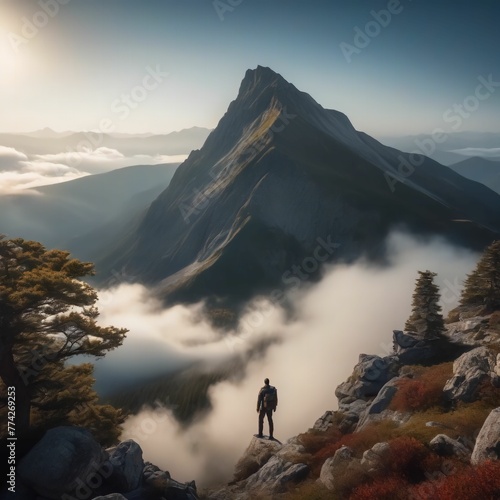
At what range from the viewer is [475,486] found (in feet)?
36.7

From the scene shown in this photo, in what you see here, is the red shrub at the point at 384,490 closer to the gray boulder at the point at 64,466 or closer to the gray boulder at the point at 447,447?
the gray boulder at the point at 447,447

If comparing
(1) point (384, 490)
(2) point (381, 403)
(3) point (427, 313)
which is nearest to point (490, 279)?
(3) point (427, 313)

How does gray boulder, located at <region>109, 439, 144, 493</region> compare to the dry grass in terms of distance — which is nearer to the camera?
the dry grass

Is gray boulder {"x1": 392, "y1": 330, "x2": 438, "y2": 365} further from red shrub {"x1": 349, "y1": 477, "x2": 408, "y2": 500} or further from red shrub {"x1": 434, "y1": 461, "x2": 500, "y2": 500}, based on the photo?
red shrub {"x1": 434, "y1": 461, "x2": 500, "y2": 500}

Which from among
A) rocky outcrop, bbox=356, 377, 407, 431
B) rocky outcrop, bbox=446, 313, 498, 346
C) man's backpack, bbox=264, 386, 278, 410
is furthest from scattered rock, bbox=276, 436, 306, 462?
rocky outcrop, bbox=446, 313, 498, 346

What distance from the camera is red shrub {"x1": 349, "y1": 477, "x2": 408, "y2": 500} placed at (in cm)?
1292

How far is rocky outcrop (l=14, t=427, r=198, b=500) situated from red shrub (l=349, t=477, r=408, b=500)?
35.1 ft

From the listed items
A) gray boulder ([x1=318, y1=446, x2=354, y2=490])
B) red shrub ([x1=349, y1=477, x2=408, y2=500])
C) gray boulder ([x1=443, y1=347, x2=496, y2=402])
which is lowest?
gray boulder ([x1=318, y1=446, x2=354, y2=490])

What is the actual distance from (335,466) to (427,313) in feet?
64.7

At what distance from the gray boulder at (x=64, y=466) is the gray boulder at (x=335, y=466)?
1164 cm

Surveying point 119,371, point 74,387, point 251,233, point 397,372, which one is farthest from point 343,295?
point 74,387

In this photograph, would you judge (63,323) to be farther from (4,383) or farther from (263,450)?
(263,450)

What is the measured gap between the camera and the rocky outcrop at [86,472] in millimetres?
18047

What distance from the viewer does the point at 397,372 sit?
96.1 ft
